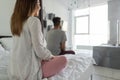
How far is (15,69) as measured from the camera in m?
1.32

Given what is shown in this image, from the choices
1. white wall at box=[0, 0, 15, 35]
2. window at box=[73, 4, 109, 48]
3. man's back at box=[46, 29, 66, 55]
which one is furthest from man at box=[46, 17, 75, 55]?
window at box=[73, 4, 109, 48]

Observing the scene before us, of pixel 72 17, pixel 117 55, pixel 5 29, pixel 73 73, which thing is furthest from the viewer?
pixel 72 17

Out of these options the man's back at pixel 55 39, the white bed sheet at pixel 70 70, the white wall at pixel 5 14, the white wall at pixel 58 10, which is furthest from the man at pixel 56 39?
the white wall at pixel 58 10

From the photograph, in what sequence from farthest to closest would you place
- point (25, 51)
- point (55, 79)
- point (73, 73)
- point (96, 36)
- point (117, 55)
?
1. point (96, 36)
2. point (117, 55)
3. point (73, 73)
4. point (55, 79)
5. point (25, 51)

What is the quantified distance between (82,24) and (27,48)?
392 cm

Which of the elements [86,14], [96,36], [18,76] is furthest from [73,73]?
[86,14]

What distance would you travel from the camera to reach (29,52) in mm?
1310

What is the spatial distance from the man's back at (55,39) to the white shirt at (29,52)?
1201 millimetres

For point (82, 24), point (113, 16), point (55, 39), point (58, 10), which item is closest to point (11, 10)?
point (58, 10)

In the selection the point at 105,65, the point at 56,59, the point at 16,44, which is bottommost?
the point at 105,65

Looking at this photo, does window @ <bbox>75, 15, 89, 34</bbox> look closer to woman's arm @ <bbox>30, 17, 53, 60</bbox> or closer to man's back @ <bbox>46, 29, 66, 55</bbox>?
man's back @ <bbox>46, 29, 66, 55</bbox>

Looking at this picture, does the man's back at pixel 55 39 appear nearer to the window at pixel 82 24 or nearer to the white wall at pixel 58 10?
the white wall at pixel 58 10

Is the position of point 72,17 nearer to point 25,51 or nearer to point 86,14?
point 86,14

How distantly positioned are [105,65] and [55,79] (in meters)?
3.16
